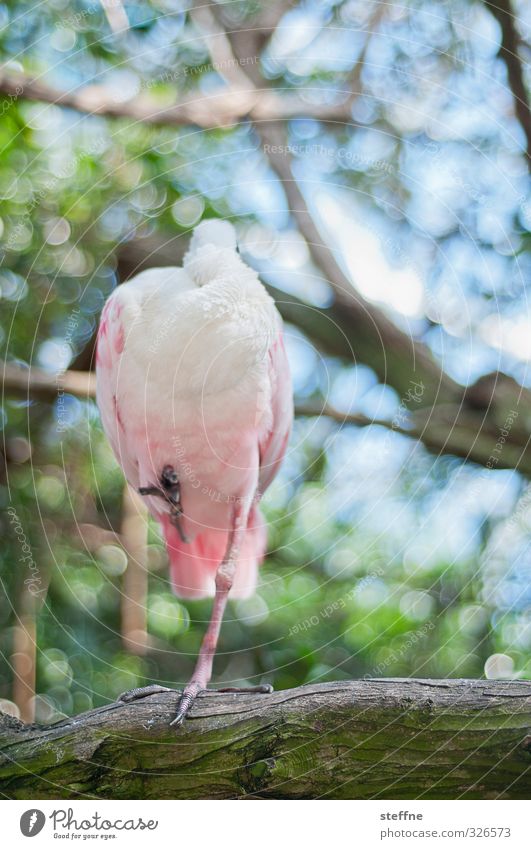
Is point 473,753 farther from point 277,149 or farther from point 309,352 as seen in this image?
point 277,149

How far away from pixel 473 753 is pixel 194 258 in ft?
3.19

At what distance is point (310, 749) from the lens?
1.11 m

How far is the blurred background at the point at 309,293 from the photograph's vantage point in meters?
1.66

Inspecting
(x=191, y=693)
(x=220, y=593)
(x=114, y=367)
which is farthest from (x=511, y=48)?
(x=191, y=693)

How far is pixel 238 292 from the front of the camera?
1.53m

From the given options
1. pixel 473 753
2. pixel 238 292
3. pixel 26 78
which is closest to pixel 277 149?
pixel 238 292

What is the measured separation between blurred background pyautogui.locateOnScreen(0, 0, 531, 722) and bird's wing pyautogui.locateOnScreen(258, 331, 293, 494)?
0.41 ft

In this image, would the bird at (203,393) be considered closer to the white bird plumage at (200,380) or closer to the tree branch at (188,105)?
the white bird plumage at (200,380)

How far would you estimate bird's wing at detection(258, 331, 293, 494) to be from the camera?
164 cm

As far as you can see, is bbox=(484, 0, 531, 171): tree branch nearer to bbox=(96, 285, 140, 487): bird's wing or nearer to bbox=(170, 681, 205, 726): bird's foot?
bbox=(96, 285, 140, 487): bird's wing

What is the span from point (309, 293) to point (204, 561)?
63cm

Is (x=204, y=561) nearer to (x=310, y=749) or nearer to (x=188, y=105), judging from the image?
(x=310, y=749)

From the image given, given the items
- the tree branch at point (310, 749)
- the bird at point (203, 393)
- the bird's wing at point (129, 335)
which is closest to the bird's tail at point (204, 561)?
the bird at point (203, 393)

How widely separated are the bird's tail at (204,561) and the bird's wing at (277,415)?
0.14 m
